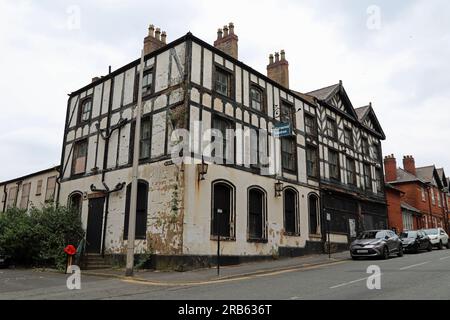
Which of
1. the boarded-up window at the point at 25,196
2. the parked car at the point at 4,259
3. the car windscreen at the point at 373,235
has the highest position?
the boarded-up window at the point at 25,196

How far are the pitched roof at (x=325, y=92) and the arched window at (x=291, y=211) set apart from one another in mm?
7895

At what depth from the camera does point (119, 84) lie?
19953 mm

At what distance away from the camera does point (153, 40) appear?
1977cm

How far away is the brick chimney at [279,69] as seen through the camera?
76.1 feet

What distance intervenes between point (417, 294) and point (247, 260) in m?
9.74

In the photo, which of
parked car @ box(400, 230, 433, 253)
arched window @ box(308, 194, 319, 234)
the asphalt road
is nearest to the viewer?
the asphalt road

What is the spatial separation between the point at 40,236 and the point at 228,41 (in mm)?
12720

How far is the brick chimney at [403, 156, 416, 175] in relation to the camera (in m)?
41.6

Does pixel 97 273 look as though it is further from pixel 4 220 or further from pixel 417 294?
pixel 417 294

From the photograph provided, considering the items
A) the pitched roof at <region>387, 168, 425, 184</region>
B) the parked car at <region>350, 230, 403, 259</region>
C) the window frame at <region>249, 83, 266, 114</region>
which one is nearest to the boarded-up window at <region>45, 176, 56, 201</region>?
the window frame at <region>249, 83, 266, 114</region>

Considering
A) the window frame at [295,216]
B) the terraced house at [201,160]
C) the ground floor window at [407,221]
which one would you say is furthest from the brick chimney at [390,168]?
the window frame at [295,216]

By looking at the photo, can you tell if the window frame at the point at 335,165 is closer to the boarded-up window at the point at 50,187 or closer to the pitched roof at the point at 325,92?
the pitched roof at the point at 325,92

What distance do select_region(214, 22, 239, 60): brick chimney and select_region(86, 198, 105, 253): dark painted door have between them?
9.46 metres

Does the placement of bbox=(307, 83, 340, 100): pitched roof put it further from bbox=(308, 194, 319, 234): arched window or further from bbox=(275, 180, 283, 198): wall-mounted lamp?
bbox=(275, 180, 283, 198): wall-mounted lamp
